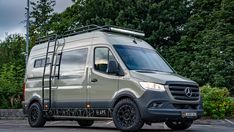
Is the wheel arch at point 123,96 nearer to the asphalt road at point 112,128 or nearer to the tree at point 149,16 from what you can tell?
the asphalt road at point 112,128

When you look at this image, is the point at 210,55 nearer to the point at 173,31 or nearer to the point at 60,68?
the point at 173,31

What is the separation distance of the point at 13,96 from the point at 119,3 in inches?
644

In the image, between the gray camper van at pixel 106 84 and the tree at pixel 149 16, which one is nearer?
the gray camper van at pixel 106 84

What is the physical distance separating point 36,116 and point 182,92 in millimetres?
5419

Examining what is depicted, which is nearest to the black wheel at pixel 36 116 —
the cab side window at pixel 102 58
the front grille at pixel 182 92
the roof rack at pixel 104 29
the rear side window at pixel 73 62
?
the rear side window at pixel 73 62

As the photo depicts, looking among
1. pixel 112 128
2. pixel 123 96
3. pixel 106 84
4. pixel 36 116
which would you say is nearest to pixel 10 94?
pixel 36 116

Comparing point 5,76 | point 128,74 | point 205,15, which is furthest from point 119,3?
point 128,74

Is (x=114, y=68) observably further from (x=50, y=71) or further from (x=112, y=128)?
(x=50, y=71)

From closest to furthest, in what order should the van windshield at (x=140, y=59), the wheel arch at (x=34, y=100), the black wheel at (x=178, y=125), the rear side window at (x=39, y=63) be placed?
1. the van windshield at (x=140, y=59)
2. the black wheel at (x=178, y=125)
3. the wheel arch at (x=34, y=100)
4. the rear side window at (x=39, y=63)

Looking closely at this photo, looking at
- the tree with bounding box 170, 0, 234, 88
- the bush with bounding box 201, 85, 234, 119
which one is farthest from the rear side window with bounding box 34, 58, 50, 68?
the tree with bounding box 170, 0, 234, 88

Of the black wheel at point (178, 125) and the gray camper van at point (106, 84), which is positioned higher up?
the gray camper van at point (106, 84)

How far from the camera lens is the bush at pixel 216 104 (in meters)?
17.8

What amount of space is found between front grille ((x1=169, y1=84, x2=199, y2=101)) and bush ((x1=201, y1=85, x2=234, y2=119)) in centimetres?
531

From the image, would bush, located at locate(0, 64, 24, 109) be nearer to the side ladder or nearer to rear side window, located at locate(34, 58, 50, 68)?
rear side window, located at locate(34, 58, 50, 68)
